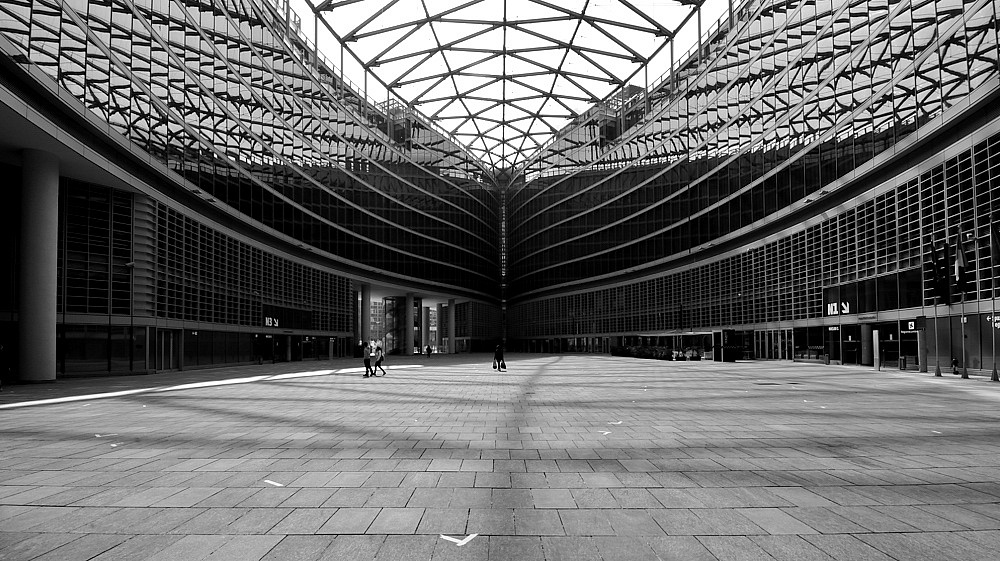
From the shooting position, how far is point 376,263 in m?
70.8

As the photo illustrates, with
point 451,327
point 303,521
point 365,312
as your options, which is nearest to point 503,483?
point 303,521

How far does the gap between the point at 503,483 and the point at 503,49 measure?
6584 centimetres

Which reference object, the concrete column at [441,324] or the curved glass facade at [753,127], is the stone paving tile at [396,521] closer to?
the curved glass facade at [753,127]

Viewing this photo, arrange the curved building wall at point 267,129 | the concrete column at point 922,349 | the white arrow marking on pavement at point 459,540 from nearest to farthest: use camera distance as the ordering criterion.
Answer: the white arrow marking on pavement at point 459,540
the curved building wall at point 267,129
the concrete column at point 922,349

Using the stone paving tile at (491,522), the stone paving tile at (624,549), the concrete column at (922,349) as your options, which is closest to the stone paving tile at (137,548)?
the stone paving tile at (491,522)

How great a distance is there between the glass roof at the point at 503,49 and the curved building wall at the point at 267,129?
423 centimetres

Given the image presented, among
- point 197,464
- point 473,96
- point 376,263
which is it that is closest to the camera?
point 197,464

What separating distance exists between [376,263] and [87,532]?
65.5 metres

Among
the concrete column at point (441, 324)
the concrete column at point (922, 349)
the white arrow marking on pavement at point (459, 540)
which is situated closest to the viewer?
the white arrow marking on pavement at point (459, 540)

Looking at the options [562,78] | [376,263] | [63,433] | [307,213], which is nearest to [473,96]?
[562,78]

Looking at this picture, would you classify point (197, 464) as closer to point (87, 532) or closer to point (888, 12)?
point (87, 532)

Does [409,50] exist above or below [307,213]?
above

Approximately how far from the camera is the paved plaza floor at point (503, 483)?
5.69 metres

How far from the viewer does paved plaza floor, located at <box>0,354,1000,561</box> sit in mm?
5691
